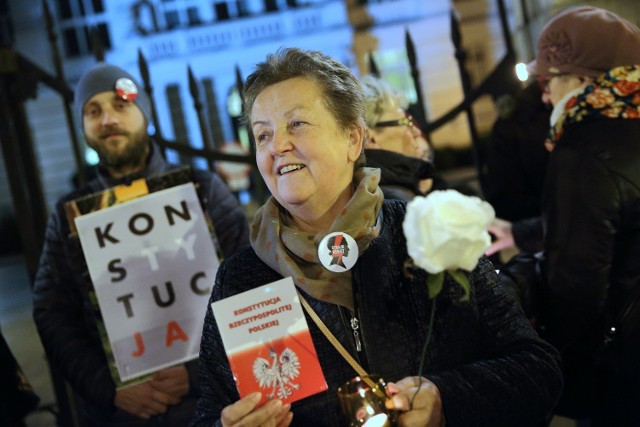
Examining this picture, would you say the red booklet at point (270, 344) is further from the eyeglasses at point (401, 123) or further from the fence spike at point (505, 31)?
the fence spike at point (505, 31)

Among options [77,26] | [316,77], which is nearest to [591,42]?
[316,77]

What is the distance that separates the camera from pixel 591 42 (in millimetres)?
2838

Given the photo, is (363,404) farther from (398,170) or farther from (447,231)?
(398,170)

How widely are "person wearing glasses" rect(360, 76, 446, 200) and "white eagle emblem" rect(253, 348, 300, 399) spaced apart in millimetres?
995

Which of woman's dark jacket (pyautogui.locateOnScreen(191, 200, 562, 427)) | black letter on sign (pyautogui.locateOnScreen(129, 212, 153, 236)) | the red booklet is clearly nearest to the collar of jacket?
black letter on sign (pyautogui.locateOnScreen(129, 212, 153, 236))

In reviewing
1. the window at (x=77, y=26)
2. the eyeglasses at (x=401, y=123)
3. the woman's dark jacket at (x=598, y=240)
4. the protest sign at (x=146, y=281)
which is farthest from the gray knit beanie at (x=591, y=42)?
the window at (x=77, y=26)

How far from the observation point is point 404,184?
2906mm

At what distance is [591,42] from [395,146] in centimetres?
88

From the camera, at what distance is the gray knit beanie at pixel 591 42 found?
2.82 meters

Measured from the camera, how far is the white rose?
4.89 feet

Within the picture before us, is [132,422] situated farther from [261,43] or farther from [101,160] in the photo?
[261,43]

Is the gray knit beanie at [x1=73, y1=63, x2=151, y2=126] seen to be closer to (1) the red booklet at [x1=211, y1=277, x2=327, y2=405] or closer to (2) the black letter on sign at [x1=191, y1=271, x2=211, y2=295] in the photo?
(2) the black letter on sign at [x1=191, y1=271, x2=211, y2=295]

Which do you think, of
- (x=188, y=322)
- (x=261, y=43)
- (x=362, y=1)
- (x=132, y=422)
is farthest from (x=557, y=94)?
(x=362, y=1)

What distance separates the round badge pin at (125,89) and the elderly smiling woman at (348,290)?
1.35m
